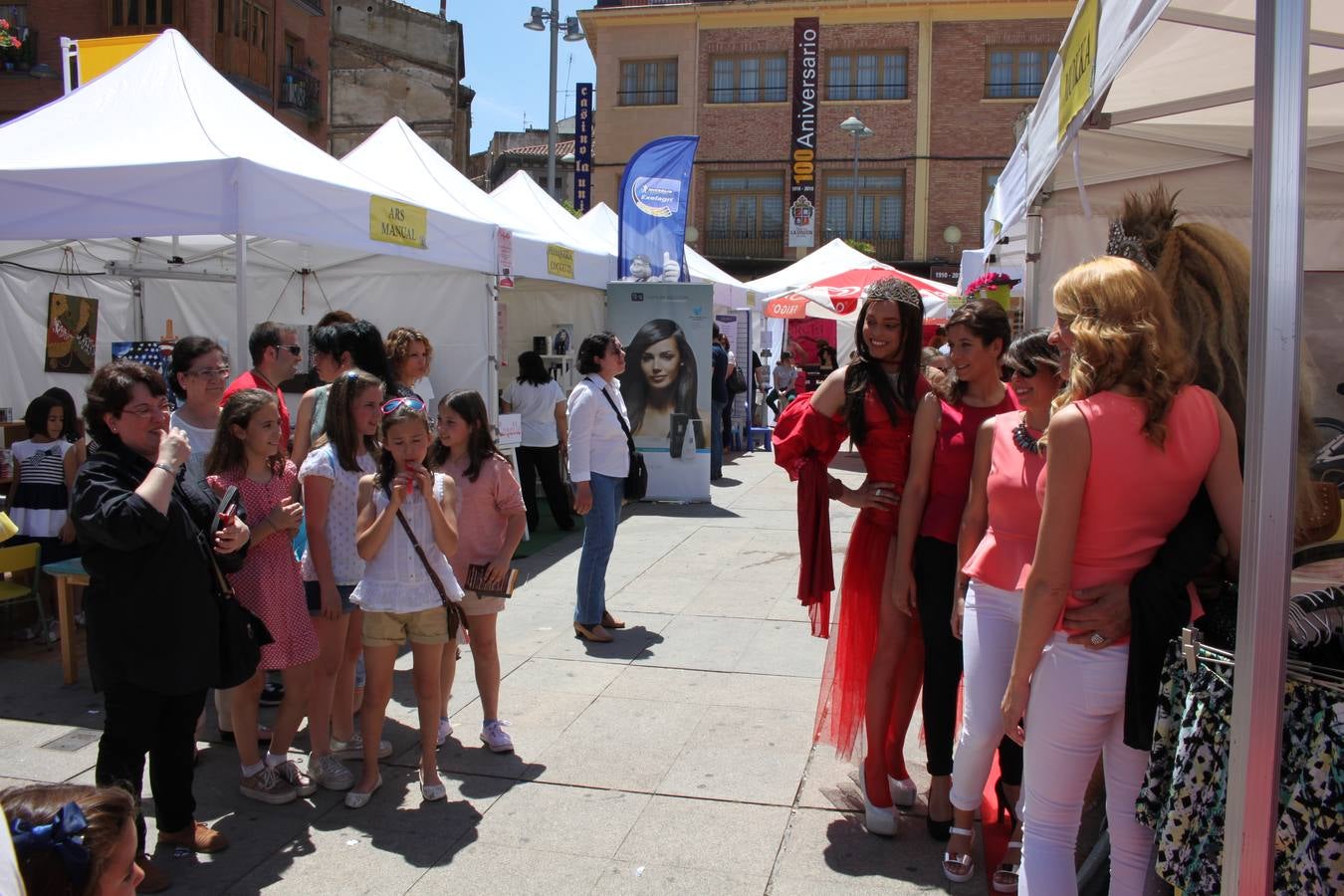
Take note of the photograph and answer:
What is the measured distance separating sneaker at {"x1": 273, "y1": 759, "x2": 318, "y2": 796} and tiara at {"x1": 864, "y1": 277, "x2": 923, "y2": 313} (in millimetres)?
2796

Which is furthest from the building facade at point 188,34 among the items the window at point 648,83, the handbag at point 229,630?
the handbag at point 229,630

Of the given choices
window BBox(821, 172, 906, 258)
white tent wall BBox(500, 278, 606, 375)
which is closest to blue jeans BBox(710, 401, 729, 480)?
white tent wall BBox(500, 278, 606, 375)

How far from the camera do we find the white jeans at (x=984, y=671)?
119 inches

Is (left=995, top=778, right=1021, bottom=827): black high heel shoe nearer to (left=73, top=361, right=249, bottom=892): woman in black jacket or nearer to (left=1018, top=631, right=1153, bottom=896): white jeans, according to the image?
(left=1018, top=631, right=1153, bottom=896): white jeans

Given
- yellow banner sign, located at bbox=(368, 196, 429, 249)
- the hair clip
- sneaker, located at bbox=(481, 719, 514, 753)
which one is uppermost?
yellow banner sign, located at bbox=(368, 196, 429, 249)

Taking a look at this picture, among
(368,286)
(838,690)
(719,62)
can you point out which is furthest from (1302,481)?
(719,62)

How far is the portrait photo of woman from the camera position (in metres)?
10.8

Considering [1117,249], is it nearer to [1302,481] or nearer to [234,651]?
[1302,481]

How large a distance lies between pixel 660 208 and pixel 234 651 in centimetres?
874

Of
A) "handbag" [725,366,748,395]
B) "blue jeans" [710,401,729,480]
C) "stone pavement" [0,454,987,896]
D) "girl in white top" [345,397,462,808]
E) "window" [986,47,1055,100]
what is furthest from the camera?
"window" [986,47,1055,100]

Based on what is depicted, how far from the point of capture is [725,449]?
1680cm

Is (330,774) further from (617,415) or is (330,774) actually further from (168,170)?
(168,170)

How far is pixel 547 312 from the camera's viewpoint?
12430mm

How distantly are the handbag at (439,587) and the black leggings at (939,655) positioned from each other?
173cm
